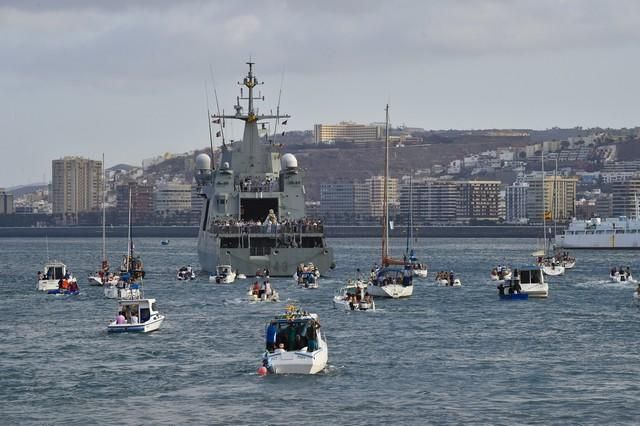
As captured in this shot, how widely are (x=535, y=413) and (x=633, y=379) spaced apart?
327 inches

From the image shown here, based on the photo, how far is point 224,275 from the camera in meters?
114

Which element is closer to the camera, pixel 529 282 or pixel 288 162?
pixel 529 282

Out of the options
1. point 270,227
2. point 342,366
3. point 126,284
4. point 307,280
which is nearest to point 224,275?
point 270,227

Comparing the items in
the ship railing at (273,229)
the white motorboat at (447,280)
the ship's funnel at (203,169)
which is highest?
the ship's funnel at (203,169)

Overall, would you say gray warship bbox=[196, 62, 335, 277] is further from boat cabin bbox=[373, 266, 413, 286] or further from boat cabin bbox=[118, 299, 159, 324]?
boat cabin bbox=[118, 299, 159, 324]

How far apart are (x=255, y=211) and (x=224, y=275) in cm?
1586

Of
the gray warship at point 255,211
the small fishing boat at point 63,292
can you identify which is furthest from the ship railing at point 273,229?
the small fishing boat at point 63,292

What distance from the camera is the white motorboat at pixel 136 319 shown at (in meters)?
71.4

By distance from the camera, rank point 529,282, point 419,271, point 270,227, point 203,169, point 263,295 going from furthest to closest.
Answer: point 203,169 < point 419,271 < point 270,227 < point 529,282 < point 263,295

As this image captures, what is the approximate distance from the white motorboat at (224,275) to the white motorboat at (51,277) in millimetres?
12265

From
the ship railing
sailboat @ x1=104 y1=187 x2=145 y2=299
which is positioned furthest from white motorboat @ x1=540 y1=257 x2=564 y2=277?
sailboat @ x1=104 y1=187 x2=145 y2=299

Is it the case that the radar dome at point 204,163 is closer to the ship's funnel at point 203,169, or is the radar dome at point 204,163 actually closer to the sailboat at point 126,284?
the ship's funnel at point 203,169

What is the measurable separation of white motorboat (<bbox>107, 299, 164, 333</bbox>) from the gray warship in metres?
45.7

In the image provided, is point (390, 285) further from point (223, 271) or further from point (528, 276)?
point (223, 271)
